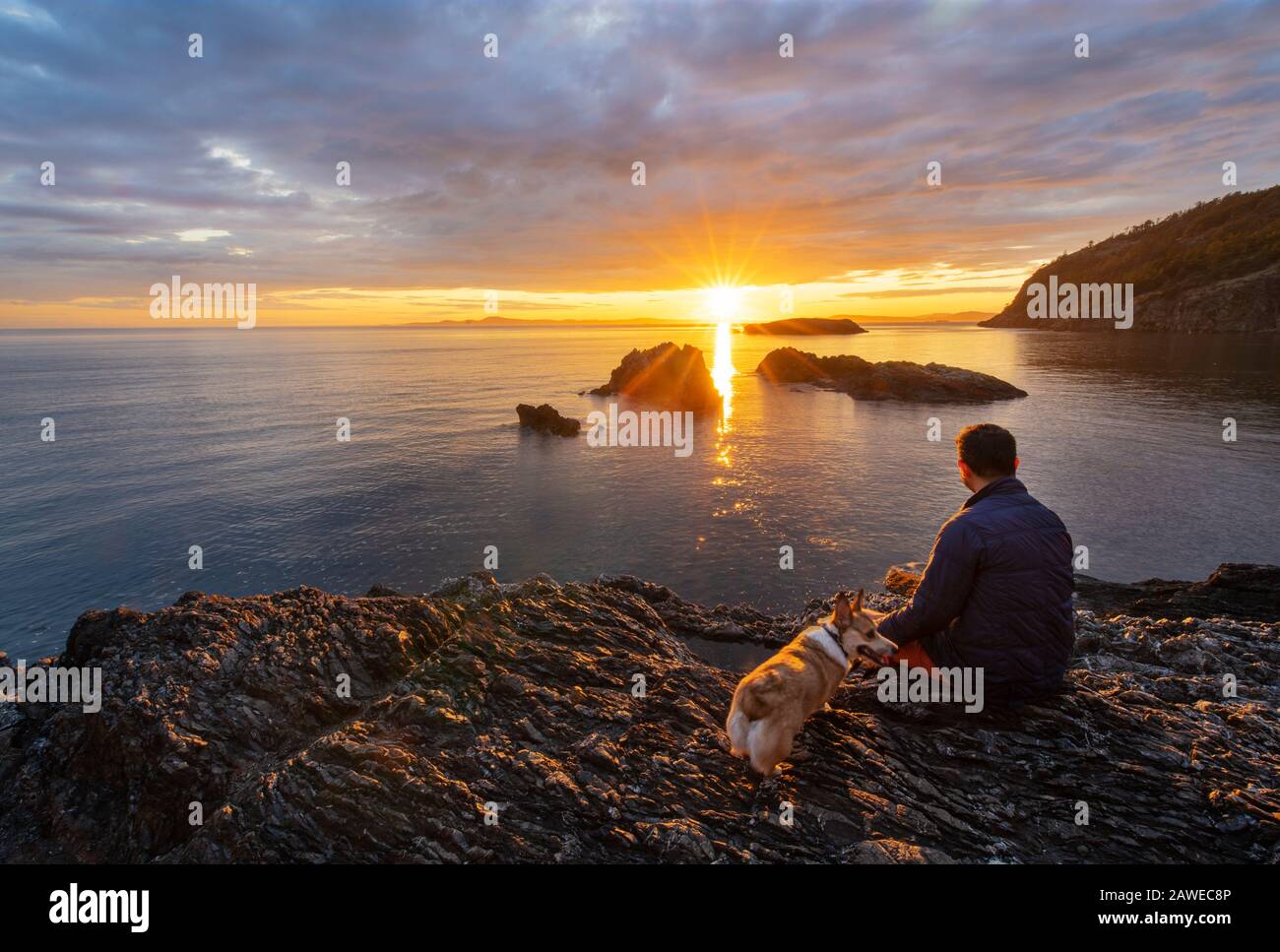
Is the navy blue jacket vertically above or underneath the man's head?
underneath

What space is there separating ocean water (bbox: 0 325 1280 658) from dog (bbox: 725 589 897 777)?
16.7 meters

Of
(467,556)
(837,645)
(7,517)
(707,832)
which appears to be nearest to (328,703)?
(707,832)

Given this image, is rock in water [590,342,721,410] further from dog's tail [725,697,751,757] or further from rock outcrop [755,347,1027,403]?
dog's tail [725,697,751,757]

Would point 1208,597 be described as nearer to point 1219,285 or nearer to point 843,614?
point 843,614

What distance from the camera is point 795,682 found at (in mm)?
7086

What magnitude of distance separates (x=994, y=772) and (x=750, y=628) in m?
9.32

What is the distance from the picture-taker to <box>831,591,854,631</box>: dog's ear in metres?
7.62

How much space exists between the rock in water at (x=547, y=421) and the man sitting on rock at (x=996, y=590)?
56.4m

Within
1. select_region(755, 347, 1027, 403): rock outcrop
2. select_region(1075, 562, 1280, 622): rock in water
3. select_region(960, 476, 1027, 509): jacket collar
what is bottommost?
select_region(1075, 562, 1280, 622): rock in water

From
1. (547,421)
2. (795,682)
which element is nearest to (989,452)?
(795,682)

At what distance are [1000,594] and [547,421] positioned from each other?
59704 mm

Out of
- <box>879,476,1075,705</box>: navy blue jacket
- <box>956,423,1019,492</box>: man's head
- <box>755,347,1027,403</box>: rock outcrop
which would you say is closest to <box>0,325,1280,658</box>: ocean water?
<box>755,347,1027,403</box>: rock outcrop

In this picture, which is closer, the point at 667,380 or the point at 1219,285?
the point at 667,380
